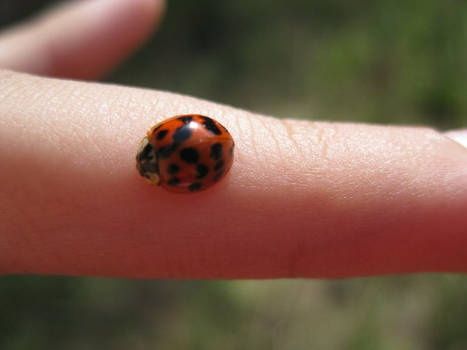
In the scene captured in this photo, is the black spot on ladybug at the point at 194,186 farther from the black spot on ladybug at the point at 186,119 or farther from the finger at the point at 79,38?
the finger at the point at 79,38

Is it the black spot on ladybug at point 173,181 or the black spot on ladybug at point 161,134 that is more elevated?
the black spot on ladybug at point 161,134

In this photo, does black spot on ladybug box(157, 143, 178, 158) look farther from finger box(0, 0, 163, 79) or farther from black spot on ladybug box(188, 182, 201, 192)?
finger box(0, 0, 163, 79)

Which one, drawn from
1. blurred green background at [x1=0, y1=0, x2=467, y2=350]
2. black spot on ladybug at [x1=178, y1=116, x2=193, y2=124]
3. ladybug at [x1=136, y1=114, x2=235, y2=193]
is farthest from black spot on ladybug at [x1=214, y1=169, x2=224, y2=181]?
blurred green background at [x1=0, y1=0, x2=467, y2=350]

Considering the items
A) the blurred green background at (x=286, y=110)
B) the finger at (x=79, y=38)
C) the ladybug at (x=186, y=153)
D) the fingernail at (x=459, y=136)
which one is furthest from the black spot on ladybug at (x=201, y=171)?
the blurred green background at (x=286, y=110)

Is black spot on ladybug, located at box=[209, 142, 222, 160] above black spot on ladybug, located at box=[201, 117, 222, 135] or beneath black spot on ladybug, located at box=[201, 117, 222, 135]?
beneath

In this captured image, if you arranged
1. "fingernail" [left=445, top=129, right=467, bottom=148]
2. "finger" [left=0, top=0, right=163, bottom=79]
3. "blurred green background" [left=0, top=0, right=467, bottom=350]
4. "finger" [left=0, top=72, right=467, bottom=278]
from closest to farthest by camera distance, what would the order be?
1. "finger" [left=0, top=72, right=467, bottom=278]
2. "fingernail" [left=445, top=129, right=467, bottom=148]
3. "finger" [left=0, top=0, right=163, bottom=79]
4. "blurred green background" [left=0, top=0, right=467, bottom=350]

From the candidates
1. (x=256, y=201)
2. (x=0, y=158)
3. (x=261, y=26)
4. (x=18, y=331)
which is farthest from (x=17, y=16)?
(x=256, y=201)

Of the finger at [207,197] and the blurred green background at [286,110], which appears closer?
the finger at [207,197]
